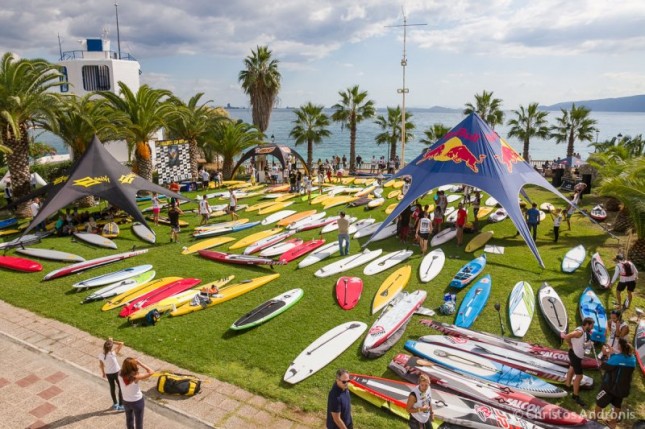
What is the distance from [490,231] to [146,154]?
18129 millimetres

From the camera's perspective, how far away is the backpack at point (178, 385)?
718cm

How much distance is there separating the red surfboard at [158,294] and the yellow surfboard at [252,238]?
10.7 feet

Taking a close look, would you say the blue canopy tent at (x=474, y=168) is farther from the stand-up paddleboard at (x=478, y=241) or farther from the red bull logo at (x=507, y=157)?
the stand-up paddleboard at (x=478, y=241)

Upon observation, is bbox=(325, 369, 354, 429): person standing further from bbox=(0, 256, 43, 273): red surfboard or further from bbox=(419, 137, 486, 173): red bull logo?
bbox=(0, 256, 43, 273): red surfboard

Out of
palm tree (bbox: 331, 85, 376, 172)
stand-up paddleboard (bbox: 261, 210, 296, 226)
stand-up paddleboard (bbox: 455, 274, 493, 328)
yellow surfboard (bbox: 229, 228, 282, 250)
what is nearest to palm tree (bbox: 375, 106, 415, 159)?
palm tree (bbox: 331, 85, 376, 172)

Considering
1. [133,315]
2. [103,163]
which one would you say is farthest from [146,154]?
[133,315]

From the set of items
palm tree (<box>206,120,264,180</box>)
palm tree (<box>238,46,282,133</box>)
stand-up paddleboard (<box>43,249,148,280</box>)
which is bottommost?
stand-up paddleboard (<box>43,249,148,280</box>)

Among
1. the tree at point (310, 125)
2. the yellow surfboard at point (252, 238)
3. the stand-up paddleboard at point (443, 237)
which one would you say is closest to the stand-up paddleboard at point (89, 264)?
the yellow surfboard at point (252, 238)

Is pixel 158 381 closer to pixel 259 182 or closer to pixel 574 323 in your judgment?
pixel 574 323

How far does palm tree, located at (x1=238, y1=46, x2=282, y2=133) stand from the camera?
1318 inches

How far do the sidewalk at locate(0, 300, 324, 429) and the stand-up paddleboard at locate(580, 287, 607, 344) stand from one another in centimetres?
633

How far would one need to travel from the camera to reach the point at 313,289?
37.8ft

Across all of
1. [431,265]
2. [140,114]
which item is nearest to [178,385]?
[431,265]

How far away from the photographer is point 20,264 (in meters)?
13.1
